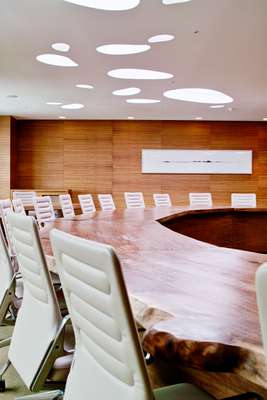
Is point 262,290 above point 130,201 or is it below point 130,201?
above

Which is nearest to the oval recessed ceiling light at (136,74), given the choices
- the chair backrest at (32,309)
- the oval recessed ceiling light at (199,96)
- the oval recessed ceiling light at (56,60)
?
the oval recessed ceiling light at (56,60)

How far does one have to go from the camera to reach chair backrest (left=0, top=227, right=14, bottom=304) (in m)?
2.32

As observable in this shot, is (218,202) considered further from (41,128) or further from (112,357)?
(112,357)

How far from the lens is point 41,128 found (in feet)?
37.7

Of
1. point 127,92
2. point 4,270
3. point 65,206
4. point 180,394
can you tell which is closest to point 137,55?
point 65,206

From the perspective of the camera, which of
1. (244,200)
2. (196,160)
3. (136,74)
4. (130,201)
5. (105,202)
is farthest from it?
(196,160)

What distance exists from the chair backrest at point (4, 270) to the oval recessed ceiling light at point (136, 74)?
4.55 meters

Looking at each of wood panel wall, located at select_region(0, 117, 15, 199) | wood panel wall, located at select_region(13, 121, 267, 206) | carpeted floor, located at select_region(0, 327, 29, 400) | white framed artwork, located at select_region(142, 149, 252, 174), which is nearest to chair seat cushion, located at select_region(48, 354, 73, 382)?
carpeted floor, located at select_region(0, 327, 29, 400)

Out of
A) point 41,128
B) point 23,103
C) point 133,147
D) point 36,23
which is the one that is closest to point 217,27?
point 36,23

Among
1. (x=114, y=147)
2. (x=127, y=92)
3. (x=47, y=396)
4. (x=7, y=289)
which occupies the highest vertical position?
(x=127, y=92)

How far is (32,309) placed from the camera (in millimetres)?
1741

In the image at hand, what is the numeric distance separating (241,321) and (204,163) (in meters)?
10.7

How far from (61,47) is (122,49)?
76 cm

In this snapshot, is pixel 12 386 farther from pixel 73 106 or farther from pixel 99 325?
pixel 73 106
